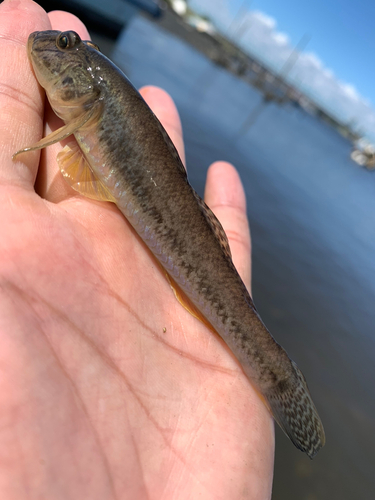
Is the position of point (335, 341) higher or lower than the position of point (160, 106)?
lower

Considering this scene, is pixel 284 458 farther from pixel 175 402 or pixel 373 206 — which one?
pixel 373 206

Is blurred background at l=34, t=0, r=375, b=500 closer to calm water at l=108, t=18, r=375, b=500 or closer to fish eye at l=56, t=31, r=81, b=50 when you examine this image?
calm water at l=108, t=18, r=375, b=500

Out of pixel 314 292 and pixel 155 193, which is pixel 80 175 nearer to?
pixel 155 193

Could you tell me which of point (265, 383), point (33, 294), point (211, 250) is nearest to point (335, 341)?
point (265, 383)

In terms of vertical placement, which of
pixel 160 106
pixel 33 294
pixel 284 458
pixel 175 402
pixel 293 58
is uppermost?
pixel 293 58

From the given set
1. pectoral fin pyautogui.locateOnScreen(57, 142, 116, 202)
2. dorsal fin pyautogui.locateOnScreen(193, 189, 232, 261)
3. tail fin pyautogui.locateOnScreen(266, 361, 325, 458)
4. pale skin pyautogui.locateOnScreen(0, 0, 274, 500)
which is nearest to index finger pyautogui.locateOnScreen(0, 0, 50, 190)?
pale skin pyautogui.locateOnScreen(0, 0, 274, 500)

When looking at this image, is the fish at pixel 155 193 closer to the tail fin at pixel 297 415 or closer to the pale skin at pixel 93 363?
the tail fin at pixel 297 415
